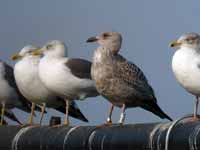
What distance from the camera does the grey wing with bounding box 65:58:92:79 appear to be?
44.7 ft

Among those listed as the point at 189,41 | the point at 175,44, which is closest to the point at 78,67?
the point at 175,44

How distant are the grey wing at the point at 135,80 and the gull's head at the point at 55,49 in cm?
249

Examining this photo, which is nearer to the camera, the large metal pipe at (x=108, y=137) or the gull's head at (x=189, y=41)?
the large metal pipe at (x=108, y=137)

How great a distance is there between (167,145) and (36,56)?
297 inches

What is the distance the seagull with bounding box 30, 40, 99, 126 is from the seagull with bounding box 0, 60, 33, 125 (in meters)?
1.89

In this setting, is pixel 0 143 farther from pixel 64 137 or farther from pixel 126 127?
pixel 126 127

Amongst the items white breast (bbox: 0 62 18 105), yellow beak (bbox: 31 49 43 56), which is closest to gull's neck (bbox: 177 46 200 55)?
yellow beak (bbox: 31 49 43 56)

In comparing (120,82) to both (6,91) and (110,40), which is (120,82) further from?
(6,91)

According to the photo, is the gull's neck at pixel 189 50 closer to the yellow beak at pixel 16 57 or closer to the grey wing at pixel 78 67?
the grey wing at pixel 78 67

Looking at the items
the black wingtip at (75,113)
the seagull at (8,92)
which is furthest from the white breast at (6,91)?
the black wingtip at (75,113)

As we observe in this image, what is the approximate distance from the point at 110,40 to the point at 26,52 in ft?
10.6

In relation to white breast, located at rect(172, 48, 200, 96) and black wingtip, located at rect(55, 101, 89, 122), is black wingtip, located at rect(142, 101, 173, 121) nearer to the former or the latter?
white breast, located at rect(172, 48, 200, 96)

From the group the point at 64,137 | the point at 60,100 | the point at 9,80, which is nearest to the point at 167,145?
the point at 64,137

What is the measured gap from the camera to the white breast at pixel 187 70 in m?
11.0
